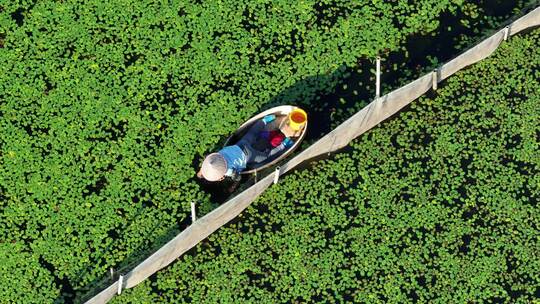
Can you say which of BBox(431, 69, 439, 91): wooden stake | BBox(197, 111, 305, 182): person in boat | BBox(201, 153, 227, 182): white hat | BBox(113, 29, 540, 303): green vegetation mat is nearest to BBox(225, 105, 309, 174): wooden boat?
BBox(197, 111, 305, 182): person in boat

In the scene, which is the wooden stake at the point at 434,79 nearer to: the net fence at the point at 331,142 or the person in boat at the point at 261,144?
the net fence at the point at 331,142

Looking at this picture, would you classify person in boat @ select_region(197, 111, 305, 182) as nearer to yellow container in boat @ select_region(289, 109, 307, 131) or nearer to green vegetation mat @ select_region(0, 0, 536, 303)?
yellow container in boat @ select_region(289, 109, 307, 131)

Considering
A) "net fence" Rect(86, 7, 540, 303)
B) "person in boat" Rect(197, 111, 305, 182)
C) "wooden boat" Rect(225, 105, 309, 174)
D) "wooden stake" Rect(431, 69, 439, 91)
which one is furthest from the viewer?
"wooden stake" Rect(431, 69, 439, 91)

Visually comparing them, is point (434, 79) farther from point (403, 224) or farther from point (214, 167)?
point (214, 167)

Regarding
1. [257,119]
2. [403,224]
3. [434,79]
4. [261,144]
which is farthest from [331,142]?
[434,79]

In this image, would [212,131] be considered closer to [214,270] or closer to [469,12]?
[214,270]

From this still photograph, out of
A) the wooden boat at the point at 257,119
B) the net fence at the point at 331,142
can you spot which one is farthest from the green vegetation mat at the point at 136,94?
the net fence at the point at 331,142
